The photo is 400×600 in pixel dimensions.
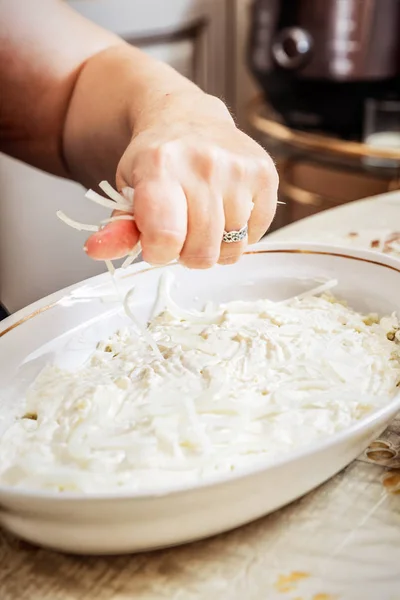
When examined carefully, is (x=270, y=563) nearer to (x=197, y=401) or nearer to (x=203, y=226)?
(x=197, y=401)

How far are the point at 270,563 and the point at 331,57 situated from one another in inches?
57.6

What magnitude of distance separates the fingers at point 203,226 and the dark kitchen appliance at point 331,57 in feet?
4.00

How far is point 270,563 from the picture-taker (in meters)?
0.53

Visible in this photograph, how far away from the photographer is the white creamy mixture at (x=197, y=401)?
532 millimetres

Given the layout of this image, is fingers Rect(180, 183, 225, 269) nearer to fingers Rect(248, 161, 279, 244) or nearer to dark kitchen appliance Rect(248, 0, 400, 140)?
fingers Rect(248, 161, 279, 244)

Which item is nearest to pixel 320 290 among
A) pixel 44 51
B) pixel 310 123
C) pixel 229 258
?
pixel 229 258

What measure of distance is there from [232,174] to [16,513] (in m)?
0.34

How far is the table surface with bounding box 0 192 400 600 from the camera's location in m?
0.51

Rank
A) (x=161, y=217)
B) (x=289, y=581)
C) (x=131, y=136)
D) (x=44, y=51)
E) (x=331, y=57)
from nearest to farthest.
A: 1. (x=289, y=581)
2. (x=161, y=217)
3. (x=131, y=136)
4. (x=44, y=51)
5. (x=331, y=57)

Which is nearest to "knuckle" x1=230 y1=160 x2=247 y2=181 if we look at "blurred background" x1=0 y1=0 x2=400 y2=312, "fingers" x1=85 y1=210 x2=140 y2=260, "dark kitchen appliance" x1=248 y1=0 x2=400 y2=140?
"fingers" x1=85 y1=210 x2=140 y2=260

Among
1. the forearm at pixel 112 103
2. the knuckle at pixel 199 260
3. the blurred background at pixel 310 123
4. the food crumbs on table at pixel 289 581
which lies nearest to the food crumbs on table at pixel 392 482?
the food crumbs on table at pixel 289 581

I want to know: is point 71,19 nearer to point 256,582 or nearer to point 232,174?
point 232,174

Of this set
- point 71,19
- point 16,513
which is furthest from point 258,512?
point 71,19

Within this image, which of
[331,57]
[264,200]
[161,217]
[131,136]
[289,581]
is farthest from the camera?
[331,57]
